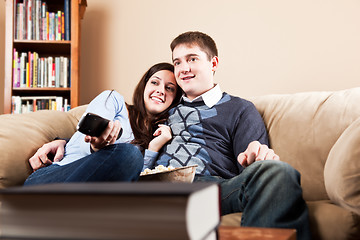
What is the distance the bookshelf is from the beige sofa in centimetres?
76

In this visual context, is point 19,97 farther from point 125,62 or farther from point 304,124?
point 304,124

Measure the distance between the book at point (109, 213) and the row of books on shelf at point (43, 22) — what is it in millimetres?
2123

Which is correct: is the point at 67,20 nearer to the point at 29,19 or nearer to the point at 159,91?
the point at 29,19

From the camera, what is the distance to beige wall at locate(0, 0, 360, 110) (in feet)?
7.16

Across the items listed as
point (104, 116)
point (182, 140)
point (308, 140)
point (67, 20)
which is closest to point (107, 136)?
point (104, 116)

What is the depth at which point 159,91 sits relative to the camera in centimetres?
167

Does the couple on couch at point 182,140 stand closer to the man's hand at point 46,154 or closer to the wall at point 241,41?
the man's hand at point 46,154

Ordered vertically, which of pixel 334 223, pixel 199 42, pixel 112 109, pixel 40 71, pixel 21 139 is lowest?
pixel 334 223

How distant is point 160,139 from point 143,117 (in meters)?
0.19

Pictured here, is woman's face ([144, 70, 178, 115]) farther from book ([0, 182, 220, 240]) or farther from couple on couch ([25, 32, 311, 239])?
book ([0, 182, 220, 240])

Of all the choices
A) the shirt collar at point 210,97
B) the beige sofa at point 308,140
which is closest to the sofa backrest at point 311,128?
the beige sofa at point 308,140

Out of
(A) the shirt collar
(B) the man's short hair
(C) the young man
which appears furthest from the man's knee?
(B) the man's short hair

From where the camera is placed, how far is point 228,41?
2367 millimetres

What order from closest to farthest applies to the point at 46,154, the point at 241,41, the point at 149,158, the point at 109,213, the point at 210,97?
1. the point at 109,213
2. the point at 46,154
3. the point at 149,158
4. the point at 210,97
5. the point at 241,41
